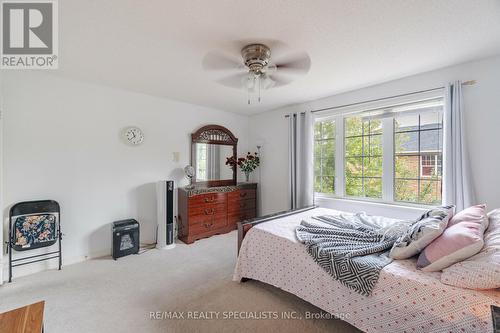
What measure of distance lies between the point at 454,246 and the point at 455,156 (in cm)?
156

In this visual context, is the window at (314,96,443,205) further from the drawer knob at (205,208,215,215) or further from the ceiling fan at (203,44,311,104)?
the drawer knob at (205,208,215,215)

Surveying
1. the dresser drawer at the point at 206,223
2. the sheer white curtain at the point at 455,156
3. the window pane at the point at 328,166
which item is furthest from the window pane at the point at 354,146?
the dresser drawer at the point at 206,223

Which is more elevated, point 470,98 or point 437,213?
point 470,98

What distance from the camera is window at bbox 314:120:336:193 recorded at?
351 centimetres

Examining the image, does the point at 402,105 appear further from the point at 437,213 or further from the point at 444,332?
the point at 444,332

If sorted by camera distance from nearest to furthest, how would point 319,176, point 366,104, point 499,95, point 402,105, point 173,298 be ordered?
point 173,298 → point 499,95 → point 402,105 → point 366,104 → point 319,176

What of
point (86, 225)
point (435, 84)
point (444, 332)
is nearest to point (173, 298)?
point (86, 225)

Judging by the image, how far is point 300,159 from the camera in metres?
3.66

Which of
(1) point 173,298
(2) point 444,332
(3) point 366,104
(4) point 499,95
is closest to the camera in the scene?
(2) point 444,332

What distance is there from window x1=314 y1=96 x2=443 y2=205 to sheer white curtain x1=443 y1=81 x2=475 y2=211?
0.23 metres

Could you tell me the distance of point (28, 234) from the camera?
2.37m

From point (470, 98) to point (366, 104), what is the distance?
1.04 metres

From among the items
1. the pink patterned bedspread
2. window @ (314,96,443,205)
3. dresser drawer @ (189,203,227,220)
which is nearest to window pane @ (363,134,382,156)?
window @ (314,96,443,205)

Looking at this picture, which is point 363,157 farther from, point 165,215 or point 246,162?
point 165,215
